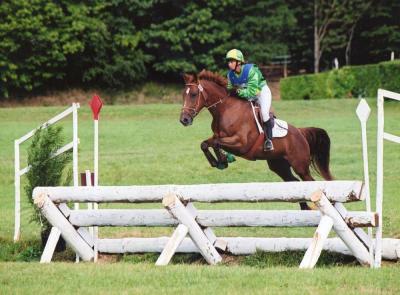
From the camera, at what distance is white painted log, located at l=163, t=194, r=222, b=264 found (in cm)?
1001

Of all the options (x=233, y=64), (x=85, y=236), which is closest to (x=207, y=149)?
(x=233, y=64)

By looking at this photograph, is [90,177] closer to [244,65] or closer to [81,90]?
[244,65]

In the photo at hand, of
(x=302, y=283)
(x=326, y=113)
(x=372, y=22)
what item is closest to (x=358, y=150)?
(x=326, y=113)

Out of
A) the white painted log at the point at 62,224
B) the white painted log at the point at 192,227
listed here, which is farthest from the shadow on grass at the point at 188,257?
the white painted log at the point at 62,224

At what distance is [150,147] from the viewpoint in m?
24.4

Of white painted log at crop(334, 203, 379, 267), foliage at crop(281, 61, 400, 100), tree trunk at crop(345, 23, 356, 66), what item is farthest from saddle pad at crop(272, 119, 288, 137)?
tree trunk at crop(345, 23, 356, 66)

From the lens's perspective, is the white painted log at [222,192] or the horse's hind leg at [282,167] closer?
the white painted log at [222,192]

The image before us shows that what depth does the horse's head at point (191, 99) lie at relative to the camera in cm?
1207

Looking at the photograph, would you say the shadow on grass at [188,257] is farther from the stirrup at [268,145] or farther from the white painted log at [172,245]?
the stirrup at [268,145]

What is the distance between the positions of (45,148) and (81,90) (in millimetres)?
37022

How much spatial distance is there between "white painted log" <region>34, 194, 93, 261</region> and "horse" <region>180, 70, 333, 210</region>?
186cm

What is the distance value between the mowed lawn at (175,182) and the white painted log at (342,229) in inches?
7.9

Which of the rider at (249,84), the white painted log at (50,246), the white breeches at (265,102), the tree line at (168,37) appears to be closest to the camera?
the white painted log at (50,246)

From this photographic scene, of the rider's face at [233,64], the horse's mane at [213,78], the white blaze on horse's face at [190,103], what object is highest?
the rider's face at [233,64]
